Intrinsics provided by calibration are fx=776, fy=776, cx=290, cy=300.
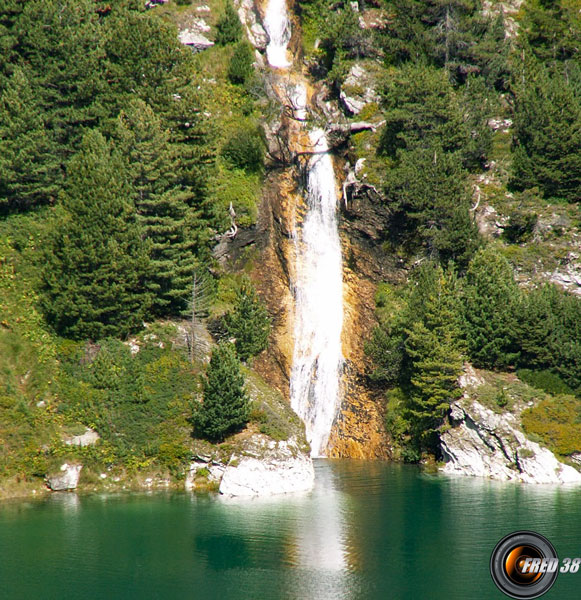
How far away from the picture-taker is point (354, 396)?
231ft

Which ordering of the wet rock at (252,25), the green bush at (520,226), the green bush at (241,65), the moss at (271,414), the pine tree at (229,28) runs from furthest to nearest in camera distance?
the wet rock at (252,25) → the pine tree at (229,28) → the green bush at (241,65) → the green bush at (520,226) → the moss at (271,414)

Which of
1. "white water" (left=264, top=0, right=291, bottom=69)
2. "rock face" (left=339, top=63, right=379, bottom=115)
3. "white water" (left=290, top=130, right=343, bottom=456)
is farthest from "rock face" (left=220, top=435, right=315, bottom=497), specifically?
"white water" (left=264, top=0, right=291, bottom=69)

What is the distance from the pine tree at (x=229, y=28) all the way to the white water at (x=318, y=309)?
1818cm

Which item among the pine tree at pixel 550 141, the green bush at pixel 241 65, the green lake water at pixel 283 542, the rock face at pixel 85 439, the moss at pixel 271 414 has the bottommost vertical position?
the green lake water at pixel 283 542

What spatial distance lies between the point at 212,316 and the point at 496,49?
44.8 metres

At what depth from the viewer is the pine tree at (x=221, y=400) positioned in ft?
180

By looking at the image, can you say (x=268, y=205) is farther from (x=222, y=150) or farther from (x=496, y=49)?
(x=496, y=49)

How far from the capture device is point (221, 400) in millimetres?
54781

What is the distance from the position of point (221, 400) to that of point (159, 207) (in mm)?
18256

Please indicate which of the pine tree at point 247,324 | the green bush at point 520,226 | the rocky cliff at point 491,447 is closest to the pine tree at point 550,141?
the green bush at point 520,226

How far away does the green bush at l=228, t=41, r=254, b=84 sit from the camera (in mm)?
84062

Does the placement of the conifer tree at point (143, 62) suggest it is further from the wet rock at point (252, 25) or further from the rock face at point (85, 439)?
the rock face at point (85, 439)

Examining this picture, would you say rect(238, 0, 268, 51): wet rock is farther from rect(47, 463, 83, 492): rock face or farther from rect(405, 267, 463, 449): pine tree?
rect(47, 463, 83, 492): rock face

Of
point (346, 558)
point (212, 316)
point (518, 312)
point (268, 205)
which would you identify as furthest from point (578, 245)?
point (346, 558)
